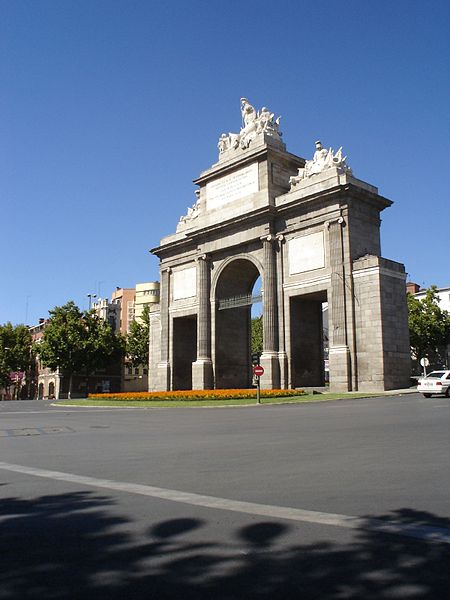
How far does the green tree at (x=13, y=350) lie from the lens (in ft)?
258

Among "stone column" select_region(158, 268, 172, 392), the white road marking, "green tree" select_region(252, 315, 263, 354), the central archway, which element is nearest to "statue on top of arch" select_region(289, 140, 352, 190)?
the central archway

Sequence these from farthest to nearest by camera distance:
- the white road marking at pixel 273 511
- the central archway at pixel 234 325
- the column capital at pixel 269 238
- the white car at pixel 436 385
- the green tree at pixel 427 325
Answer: the green tree at pixel 427 325, the central archway at pixel 234 325, the column capital at pixel 269 238, the white car at pixel 436 385, the white road marking at pixel 273 511

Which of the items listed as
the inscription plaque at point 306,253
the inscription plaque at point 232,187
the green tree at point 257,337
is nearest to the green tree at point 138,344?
the green tree at point 257,337

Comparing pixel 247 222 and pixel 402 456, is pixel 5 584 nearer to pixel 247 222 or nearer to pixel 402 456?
pixel 402 456

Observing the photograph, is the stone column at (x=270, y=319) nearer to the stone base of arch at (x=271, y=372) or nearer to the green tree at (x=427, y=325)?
the stone base of arch at (x=271, y=372)

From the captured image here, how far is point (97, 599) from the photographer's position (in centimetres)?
370

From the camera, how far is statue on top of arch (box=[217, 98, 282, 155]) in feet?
145

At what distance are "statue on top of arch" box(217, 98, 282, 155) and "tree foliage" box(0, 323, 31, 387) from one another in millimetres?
48301

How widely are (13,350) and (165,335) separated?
38.0m

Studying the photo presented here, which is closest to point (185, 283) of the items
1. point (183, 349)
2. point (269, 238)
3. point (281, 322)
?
point (183, 349)

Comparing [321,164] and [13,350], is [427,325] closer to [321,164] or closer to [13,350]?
[321,164]

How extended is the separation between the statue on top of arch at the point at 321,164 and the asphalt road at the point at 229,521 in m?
30.2

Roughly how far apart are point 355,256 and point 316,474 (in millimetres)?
29715

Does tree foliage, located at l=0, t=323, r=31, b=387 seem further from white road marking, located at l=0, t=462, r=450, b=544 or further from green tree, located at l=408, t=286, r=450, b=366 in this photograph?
white road marking, located at l=0, t=462, r=450, b=544
